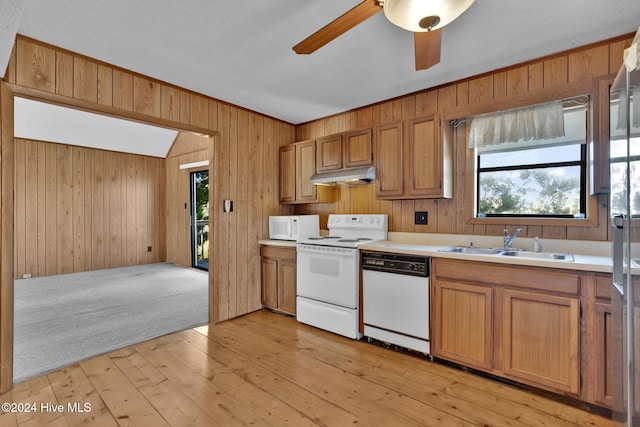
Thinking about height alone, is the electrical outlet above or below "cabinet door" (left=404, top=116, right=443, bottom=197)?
below

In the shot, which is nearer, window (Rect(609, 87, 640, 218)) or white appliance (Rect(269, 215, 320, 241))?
window (Rect(609, 87, 640, 218))

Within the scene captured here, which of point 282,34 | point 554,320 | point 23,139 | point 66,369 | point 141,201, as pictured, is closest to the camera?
point 554,320

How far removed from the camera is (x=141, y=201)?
666cm

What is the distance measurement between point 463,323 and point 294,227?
207 cm

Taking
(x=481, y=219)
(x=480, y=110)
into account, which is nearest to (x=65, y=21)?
(x=480, y=110)

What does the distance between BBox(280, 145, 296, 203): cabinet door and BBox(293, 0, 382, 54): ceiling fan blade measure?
7.35 ft

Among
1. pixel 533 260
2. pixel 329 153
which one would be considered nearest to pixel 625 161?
pixel 533 260

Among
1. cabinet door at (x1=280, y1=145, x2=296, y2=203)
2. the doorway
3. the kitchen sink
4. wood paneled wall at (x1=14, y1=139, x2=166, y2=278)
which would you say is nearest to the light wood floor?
the kitchen sink

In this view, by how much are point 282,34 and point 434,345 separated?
2.69 metres

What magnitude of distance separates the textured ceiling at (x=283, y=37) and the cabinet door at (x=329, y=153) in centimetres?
69

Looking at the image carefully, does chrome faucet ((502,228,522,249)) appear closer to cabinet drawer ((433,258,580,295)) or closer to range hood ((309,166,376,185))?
cabinet drawer ((433,258,580,295))

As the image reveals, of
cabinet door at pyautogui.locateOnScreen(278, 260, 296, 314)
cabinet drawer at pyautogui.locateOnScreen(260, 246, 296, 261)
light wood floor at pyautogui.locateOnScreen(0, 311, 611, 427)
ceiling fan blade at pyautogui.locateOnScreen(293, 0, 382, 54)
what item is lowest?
light wood floor at pyautogui.locateOnScreen(0, 311, 611, 427)

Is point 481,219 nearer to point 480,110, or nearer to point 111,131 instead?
point 480,110

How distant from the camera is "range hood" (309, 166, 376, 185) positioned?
3213 millimetres
